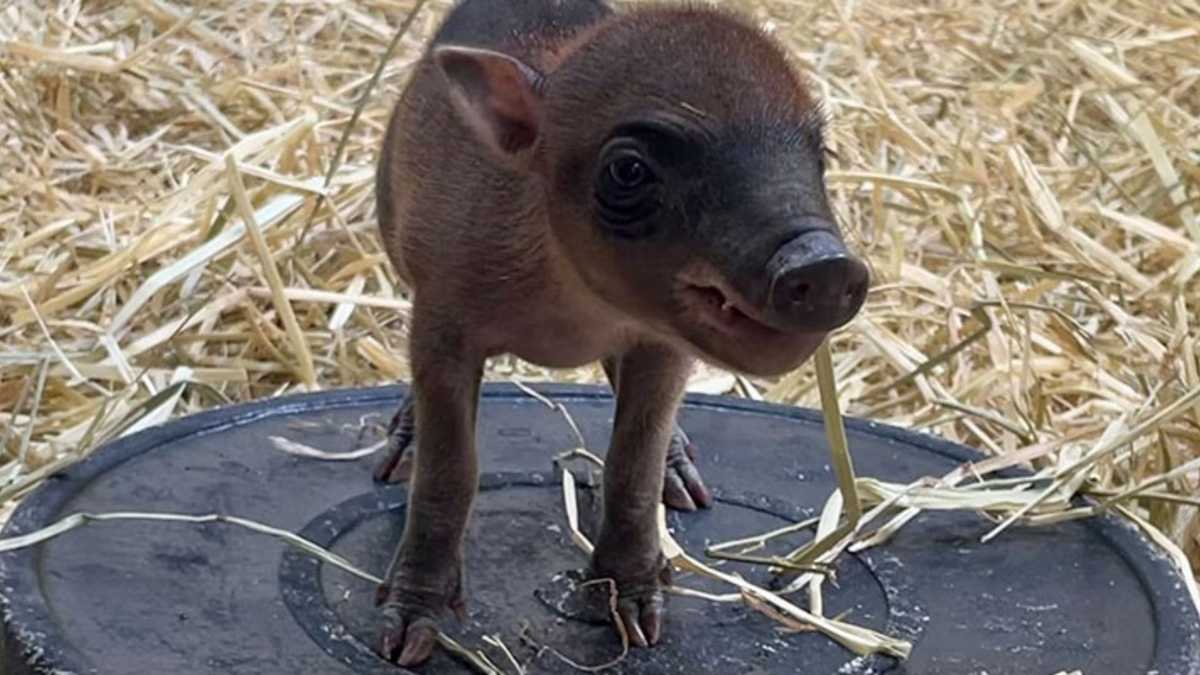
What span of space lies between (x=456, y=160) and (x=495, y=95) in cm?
15

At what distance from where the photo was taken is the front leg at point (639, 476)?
1990mm

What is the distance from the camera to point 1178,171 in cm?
332

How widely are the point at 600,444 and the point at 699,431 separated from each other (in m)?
0.15

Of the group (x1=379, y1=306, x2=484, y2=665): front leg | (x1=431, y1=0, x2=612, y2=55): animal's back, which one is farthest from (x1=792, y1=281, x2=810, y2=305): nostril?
(x1=431, y1=0, x2=612, y2=55): animal's back

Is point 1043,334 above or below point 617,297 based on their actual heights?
below

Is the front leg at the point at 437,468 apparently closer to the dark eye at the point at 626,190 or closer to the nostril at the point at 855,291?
the dark eye at the point at 626,190

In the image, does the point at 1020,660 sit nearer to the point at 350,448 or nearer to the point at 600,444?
the point at 600,444

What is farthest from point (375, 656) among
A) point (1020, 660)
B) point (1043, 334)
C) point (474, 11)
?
point (1043, 334)

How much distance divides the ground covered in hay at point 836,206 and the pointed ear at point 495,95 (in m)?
0.69

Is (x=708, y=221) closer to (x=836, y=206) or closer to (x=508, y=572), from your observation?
(x=508, y=572)

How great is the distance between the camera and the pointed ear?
1.82m

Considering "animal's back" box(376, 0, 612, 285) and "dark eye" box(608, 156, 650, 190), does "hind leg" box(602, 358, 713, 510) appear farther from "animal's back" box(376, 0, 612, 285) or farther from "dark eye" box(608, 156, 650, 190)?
"dark eye" box(608, 156, 650, 190)

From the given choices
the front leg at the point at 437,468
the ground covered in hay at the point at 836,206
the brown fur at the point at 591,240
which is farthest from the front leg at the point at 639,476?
the ground covered in hay at the point at 836,206

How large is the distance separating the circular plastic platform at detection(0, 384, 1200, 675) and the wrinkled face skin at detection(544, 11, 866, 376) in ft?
1.31
